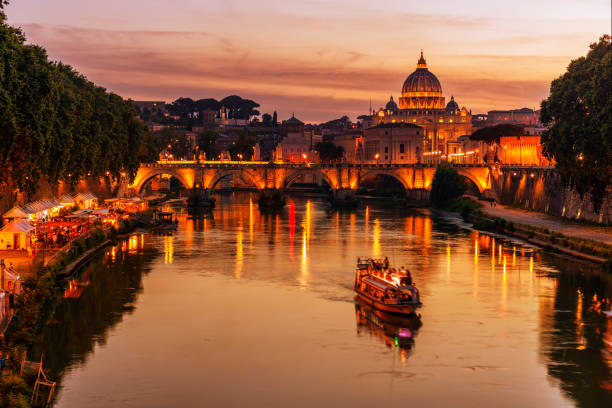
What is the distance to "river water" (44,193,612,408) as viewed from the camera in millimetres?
26875

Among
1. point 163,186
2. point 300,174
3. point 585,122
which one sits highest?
point 585,122

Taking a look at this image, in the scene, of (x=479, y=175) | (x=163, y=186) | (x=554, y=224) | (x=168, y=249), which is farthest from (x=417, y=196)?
(x=168, y=249)

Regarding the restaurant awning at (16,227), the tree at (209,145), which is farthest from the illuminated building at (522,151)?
the restaurant awning at (16,227)

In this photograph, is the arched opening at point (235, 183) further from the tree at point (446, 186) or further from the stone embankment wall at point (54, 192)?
the stone embankment wall at point (54, 192)

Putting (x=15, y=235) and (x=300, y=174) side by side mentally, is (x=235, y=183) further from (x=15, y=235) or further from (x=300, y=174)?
(x=15, y=235)

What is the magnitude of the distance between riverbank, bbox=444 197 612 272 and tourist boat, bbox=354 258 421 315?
15.3m

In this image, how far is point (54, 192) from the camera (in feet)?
213

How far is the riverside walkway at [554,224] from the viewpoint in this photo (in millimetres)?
62819

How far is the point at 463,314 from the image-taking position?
38406 mm

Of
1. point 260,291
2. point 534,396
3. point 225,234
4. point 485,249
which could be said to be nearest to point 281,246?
point 225,234

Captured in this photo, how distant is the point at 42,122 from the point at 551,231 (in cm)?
4022

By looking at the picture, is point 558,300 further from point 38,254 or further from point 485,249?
point 38,254

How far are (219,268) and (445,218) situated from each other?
161ft

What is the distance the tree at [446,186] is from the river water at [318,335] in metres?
55.4
